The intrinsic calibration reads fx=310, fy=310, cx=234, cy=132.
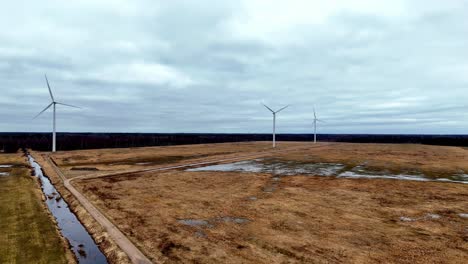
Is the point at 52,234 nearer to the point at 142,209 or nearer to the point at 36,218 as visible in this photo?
the point at 36,218

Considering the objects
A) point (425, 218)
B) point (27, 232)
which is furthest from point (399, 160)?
point (27, 232)

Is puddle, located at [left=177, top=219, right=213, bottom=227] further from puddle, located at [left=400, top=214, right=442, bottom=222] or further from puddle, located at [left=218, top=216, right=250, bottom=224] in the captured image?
puddle, located at [left=400, top=214, right=442, bottom=222]

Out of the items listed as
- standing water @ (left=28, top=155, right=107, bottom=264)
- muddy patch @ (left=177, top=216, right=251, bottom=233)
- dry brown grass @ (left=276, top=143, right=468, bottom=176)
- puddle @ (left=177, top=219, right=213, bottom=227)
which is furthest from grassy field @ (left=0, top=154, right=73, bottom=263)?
dry brown grass @ (left=276, top=143, right=468, bottom=176)

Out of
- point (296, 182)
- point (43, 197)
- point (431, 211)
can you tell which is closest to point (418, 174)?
point (296, 182)

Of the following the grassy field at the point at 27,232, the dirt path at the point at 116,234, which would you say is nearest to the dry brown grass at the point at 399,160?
the dirt path at the point at 116,234

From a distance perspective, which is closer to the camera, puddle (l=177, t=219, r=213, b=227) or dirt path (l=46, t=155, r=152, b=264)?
dirt path (l=46, t=155, r=152, b=264)

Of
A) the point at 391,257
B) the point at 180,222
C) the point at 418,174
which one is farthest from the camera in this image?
the point at 418,174
